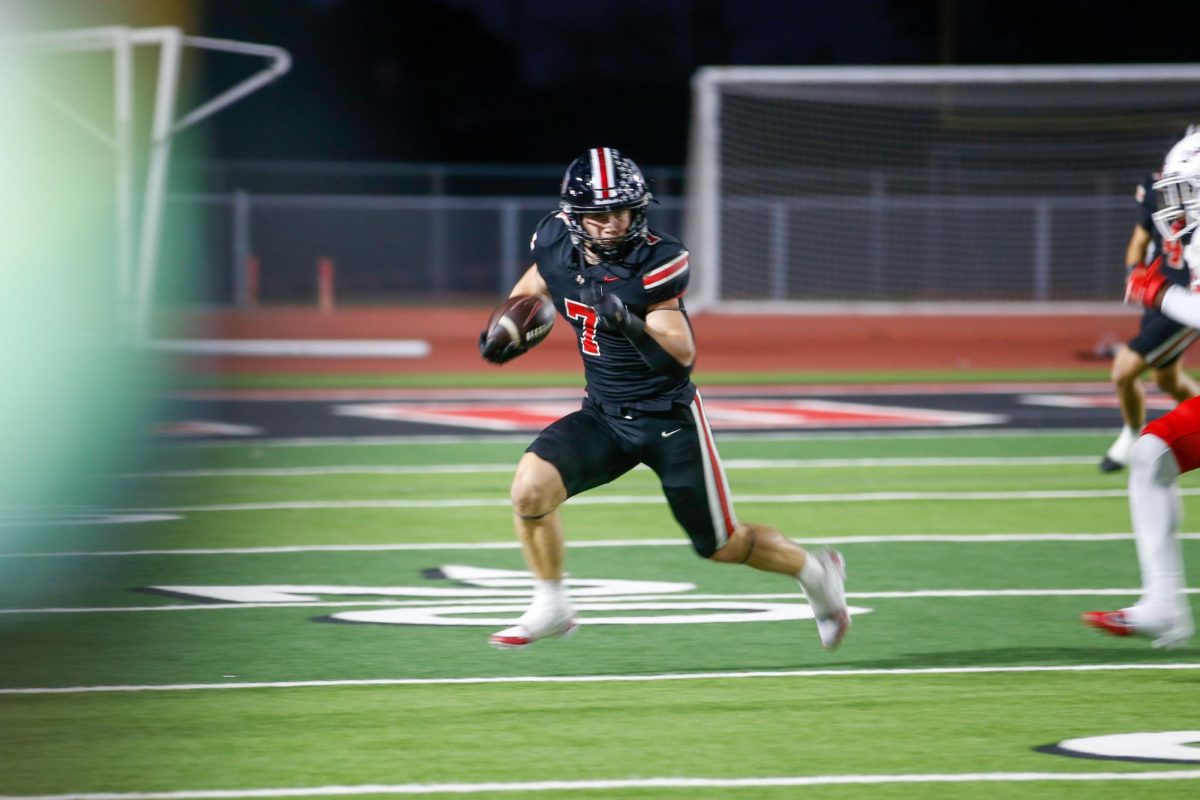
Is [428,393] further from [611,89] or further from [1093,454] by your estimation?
[611,89]

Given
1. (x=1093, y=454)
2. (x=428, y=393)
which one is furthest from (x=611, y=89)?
(x=1093, y=454)

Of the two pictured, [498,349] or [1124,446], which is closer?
[498,349]

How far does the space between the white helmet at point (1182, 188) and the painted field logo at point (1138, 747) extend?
1.81 meters

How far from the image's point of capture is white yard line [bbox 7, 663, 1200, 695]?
5.60 meters

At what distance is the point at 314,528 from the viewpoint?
8953 mm

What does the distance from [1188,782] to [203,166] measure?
29209 millimetres

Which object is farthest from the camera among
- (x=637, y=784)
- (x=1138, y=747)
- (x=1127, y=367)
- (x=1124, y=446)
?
(x=1124, y=446)

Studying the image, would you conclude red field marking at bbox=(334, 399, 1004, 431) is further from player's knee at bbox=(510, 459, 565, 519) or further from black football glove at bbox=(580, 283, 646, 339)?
black football glove at bbox=(580, 283, 646, 339)

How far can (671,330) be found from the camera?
564 centimetres

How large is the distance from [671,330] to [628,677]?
1.14 meters

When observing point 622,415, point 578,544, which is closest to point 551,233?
point 622,415

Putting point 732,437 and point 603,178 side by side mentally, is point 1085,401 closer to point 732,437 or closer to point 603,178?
point 732,437

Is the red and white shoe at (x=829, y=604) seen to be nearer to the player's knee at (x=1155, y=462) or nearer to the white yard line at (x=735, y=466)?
the player's knee at (x=1155, y=462)

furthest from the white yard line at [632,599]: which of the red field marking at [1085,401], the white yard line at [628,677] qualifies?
the red field marking at [1085,401]
